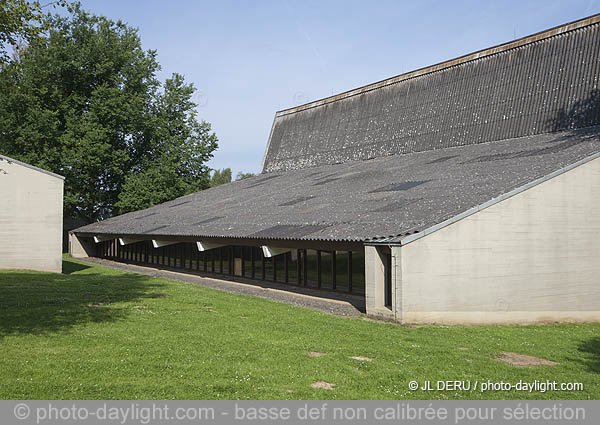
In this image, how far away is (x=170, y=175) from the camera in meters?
42.2

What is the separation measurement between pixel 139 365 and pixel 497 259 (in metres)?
9.58

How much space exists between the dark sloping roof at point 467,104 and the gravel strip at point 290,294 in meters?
11.9

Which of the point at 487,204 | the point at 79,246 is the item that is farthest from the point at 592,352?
the point at 79,246

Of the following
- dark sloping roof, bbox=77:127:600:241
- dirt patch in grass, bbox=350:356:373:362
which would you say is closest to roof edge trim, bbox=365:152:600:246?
dark sloping roof, bbox=77:127:600:241

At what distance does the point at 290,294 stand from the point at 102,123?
97.4 ft

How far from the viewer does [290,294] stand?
18.5m

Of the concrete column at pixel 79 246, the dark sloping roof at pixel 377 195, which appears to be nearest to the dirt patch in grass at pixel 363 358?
the dark sloping roof at pixel 377 195

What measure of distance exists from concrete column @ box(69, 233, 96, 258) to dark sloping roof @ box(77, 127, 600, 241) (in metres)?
9.00

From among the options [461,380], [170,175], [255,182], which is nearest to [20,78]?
[170,175]

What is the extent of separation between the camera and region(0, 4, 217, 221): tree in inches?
1553

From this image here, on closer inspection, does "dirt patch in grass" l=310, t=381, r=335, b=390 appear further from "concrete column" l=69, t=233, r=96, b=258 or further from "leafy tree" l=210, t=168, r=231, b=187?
"leafy tree" l=210, t=168, r=231, b=187

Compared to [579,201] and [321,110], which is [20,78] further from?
[579,201]

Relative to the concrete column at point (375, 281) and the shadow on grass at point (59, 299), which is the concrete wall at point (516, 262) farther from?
the shadow on grass at point (59, 299)

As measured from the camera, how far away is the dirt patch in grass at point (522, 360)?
9719mm
